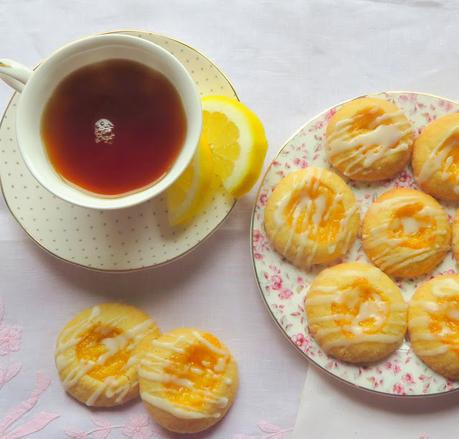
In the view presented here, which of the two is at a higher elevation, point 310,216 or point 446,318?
point 310,216

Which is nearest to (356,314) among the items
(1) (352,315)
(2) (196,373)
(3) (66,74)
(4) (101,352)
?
(1) (352,315)

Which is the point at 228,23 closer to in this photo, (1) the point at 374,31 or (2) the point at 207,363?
(1) the point at 374,31

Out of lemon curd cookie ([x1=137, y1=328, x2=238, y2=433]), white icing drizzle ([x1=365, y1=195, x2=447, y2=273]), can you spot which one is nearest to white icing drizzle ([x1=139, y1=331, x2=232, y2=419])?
lemon curd cookie ([x1=137, y1=328, x2=238, y2=433])

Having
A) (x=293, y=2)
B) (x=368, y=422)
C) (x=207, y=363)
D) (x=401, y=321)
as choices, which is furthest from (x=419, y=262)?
(x=293, y=2)

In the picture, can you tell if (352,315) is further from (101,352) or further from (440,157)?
(101,352)

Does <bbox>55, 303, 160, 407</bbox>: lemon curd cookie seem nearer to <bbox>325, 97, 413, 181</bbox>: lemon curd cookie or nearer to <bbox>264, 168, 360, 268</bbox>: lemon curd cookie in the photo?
<bbox>264, 168, 360, 268</bbox>: lemon curd cookie

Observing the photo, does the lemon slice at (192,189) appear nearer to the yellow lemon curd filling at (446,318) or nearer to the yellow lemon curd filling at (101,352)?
the yellow lemon curd filling at (101,352)
